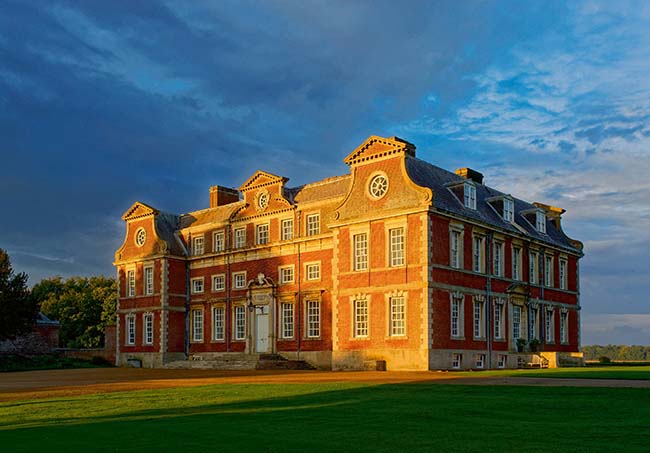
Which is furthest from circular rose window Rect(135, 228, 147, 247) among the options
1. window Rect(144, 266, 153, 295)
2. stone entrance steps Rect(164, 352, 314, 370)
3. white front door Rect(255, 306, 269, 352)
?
white front door Rect(255, 306, 269, 352)

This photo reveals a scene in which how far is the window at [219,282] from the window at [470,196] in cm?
1821

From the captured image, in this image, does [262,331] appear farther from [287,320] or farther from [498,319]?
[498,319]

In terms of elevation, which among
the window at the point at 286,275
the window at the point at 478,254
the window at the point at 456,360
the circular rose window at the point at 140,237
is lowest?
the window at the point at 456,360

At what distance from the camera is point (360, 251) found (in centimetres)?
3844

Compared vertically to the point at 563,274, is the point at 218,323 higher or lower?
lower

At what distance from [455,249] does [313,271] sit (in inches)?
389

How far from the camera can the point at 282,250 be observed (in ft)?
150

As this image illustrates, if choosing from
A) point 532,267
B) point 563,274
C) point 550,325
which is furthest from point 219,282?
point 563,274

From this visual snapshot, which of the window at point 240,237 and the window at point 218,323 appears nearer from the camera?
the window at point 240,237

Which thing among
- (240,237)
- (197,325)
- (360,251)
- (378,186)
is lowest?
(197,325)

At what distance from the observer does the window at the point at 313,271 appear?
43562mm

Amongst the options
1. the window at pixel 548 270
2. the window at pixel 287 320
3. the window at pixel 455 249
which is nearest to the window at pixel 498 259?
the window at pixel 455 249

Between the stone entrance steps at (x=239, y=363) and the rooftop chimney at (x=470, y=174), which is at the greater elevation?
the rooftop chimney at (x=470, y=174)

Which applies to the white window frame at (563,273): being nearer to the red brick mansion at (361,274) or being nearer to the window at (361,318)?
the red brick mansion at (361,274)
